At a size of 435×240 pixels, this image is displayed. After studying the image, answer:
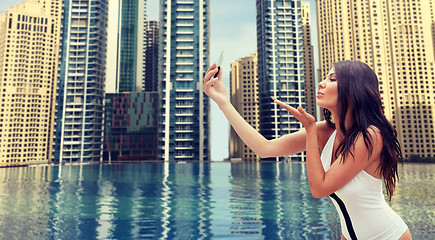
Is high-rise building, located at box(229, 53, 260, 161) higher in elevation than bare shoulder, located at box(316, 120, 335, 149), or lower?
higher

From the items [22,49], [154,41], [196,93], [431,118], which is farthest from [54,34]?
[431,118]

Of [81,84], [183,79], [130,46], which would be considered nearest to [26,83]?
[81,84]

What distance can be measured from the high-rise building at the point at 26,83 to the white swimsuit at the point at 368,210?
12751 cm

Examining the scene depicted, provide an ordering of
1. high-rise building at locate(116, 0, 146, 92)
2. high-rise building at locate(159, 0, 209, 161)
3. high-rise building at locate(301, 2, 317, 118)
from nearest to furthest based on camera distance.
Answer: high-rise building at locate(159, 0, 209, 161) < high-rise building at locate(301, 2, 317, 118) < high-rise building at locate(116, 0, 146, 92)

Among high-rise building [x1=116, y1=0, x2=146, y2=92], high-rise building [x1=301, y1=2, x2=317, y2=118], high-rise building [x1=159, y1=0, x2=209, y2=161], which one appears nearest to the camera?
high-rise building [x1=159, y1=0, x2=209, y2=161]

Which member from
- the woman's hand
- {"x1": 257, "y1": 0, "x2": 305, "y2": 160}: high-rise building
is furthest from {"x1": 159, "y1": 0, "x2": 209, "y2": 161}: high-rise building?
the woman's hand

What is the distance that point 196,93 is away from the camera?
310ft

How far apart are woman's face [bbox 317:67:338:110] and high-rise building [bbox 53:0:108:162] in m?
113

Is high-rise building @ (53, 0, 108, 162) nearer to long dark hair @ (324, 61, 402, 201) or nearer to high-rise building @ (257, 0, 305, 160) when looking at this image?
high-rise building @ (257, 0, 305, 160)

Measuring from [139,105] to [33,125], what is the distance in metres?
44.2

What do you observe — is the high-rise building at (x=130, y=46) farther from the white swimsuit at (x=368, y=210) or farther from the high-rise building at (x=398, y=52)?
the white swimsuit at (x=368, y=210)

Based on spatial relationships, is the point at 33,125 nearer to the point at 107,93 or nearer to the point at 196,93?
the point at 107,93

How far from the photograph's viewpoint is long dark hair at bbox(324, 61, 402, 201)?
4.85 ft

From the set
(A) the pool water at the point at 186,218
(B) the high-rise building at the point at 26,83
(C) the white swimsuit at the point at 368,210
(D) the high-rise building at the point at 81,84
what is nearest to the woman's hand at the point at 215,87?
(C) the white swimsuit at the point at 368,210
